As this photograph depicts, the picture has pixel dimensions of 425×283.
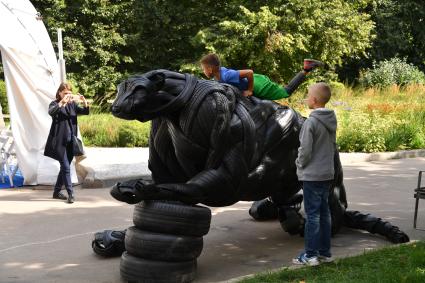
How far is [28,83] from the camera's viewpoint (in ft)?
36.7

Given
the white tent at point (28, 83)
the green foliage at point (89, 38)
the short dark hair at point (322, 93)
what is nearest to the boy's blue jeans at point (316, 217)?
the short dark hair at point (322, 93)

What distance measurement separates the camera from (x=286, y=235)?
24.4 feet

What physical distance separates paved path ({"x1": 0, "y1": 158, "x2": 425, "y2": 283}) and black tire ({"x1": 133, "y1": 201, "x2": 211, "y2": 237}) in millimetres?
537

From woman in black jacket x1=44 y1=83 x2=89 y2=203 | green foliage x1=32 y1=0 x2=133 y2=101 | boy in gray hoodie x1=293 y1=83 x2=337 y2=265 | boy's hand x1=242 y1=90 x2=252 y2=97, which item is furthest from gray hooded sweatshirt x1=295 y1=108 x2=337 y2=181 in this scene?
green foliage x1=32 y1=0 x2=133 y2=101

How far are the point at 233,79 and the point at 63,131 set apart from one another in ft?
13.7

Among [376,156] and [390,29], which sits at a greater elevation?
[390,29]

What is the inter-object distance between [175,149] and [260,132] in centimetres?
96

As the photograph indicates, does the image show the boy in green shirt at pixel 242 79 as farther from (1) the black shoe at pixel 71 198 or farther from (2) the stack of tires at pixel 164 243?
(1) the black shoe at pixel 71 198

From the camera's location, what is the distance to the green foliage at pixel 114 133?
16688 millimetres

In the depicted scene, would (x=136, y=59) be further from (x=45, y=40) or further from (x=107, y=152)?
(x=45, y=40)

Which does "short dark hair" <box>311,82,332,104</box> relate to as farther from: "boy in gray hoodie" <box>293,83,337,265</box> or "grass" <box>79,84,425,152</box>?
"grass" <box>79,84,425,152</box>

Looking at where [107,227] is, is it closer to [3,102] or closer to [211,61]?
[211,61]

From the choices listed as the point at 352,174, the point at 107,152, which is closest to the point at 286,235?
the point at 352,174

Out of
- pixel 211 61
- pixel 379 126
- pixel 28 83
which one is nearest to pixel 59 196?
pixel 28 83
